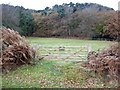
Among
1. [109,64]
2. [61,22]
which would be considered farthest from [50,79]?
[61,22]

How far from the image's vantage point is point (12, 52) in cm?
855

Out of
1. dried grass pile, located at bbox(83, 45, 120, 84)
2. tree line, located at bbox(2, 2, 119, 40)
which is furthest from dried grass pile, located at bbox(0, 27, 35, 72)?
tree line, located at bbox(2, 2, 119, 40)

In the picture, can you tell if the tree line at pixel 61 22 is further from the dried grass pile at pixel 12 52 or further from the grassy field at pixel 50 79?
the grassy field at pixel 50 79

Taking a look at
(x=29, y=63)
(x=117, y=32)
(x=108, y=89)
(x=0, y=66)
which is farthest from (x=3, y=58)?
(x=117, y=32)

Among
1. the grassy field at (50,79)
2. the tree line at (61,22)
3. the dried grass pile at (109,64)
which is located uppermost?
the tree line at (61,22)

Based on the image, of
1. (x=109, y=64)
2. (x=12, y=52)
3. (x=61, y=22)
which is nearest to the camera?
(x=109, y=64)

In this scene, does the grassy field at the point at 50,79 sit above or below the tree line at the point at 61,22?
below

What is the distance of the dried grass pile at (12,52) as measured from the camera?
8105mm

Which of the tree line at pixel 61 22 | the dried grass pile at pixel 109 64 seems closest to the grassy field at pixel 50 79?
the dried grass pile at pixel 109 64

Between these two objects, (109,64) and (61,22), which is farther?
(61,22)

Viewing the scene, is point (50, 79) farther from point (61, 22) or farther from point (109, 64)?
point (61, 22)

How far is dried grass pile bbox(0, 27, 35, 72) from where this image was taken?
8.10 m

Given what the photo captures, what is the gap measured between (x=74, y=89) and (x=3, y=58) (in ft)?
15.2

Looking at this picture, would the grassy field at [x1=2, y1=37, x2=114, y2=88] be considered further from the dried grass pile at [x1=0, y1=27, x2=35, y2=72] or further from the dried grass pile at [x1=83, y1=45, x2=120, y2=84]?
the dried grass pile at [x1=0, y1=27, x2=35, y2=72]
